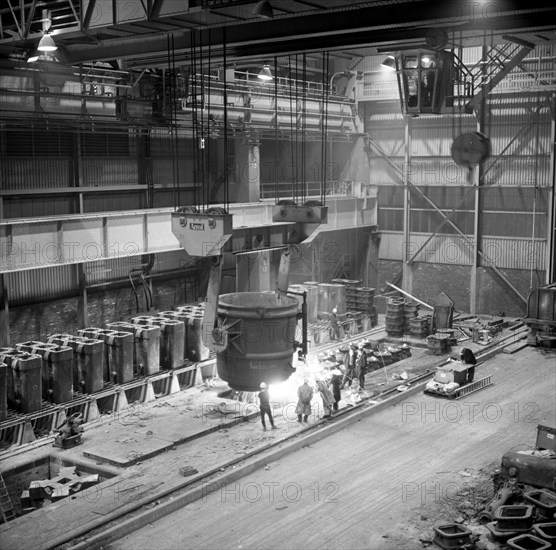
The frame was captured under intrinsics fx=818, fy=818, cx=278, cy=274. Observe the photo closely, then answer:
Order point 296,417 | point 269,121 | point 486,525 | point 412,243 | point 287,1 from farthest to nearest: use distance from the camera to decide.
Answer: point 412,243 → point 269,121 → point 296,417 → point 486,525 → point 287,1

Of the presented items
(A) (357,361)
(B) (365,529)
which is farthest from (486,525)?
(A) (357,361)

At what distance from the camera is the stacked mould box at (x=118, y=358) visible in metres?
18.4

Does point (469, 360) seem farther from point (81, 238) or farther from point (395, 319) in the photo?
point (81, 238)

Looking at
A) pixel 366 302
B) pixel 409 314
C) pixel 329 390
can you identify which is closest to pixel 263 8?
pixel 329 390

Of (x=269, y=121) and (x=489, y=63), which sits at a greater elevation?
(x=489, y=63)

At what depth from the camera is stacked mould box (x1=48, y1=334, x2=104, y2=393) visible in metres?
17.8

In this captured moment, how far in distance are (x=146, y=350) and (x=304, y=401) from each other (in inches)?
170

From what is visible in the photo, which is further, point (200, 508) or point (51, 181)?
point (51, 181)

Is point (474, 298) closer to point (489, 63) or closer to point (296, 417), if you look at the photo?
point (489, 63)

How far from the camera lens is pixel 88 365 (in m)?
17.8

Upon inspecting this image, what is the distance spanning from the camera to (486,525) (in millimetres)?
12391

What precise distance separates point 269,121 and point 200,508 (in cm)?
1506

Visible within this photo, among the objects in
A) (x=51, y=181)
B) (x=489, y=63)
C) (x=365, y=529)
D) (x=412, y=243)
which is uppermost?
(x=489, y=63)

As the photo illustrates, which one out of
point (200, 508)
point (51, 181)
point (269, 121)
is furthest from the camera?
point (269, 121)
